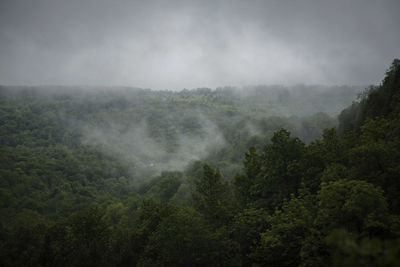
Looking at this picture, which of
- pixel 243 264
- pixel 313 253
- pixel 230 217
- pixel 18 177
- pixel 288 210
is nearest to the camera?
pixel 313 253

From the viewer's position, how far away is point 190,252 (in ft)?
91.9

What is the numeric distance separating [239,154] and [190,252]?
12000 cm

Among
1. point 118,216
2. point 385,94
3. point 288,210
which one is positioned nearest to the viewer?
point 288,210

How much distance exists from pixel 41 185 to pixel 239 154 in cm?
10287

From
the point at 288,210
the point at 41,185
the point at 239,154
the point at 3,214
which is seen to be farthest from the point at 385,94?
the point at 41,185

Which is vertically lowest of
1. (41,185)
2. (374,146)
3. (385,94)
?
(41,185)

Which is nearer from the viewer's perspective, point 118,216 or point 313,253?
point 313,253

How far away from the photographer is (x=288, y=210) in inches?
1069

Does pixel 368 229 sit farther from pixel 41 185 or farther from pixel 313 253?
pixel 41 185

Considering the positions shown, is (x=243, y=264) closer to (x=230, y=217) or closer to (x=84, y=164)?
(x=230, y=217)

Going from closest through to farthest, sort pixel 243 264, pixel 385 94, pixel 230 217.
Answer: pixel 243 264 < pixel 230 217 < pixel 385 94

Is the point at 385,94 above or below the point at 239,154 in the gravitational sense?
above

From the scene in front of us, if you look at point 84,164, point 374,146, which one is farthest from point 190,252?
point 84,164

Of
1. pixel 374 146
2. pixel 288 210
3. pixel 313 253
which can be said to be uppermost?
pixel 374 146
